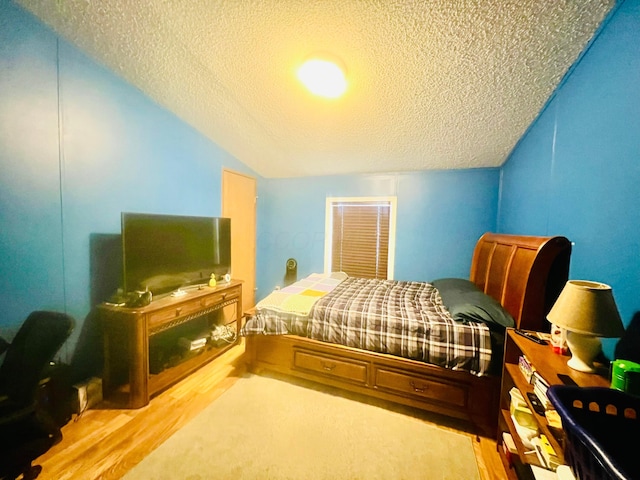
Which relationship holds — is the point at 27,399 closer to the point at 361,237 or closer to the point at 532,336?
the point at 532,336

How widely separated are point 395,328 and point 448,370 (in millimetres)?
471

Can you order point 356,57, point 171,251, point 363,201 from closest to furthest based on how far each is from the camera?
point 356,57 < point 171,251 < point 363,201

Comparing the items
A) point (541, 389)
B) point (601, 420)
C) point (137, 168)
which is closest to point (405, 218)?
point (541, 389)

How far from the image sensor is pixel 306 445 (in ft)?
5.62

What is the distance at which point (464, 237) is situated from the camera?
3.57m

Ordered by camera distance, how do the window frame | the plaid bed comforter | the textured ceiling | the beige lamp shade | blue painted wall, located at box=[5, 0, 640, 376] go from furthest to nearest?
the window frame → the plaid bed comforter → the textured ceiling → blue painted wall, located at box=[5, 0, 640, 376] → the beige lamp shade

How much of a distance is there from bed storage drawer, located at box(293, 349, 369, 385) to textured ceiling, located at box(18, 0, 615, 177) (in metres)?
2.40

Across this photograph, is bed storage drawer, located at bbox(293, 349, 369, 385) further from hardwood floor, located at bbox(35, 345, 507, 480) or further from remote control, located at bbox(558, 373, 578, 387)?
remote control, located at bbox(558, 373, 578, 387)

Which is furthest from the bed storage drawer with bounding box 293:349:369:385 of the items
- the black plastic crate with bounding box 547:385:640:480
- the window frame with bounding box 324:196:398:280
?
the window frame with bounding box 324:196:398:280

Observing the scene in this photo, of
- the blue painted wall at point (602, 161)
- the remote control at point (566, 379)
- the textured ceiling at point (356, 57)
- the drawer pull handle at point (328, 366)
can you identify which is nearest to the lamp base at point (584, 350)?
the remote control at point (566, 379)

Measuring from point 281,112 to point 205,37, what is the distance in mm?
931

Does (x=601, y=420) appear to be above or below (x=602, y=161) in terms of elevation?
below

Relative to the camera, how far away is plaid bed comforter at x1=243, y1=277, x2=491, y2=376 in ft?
6.02

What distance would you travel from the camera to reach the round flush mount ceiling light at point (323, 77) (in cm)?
189
